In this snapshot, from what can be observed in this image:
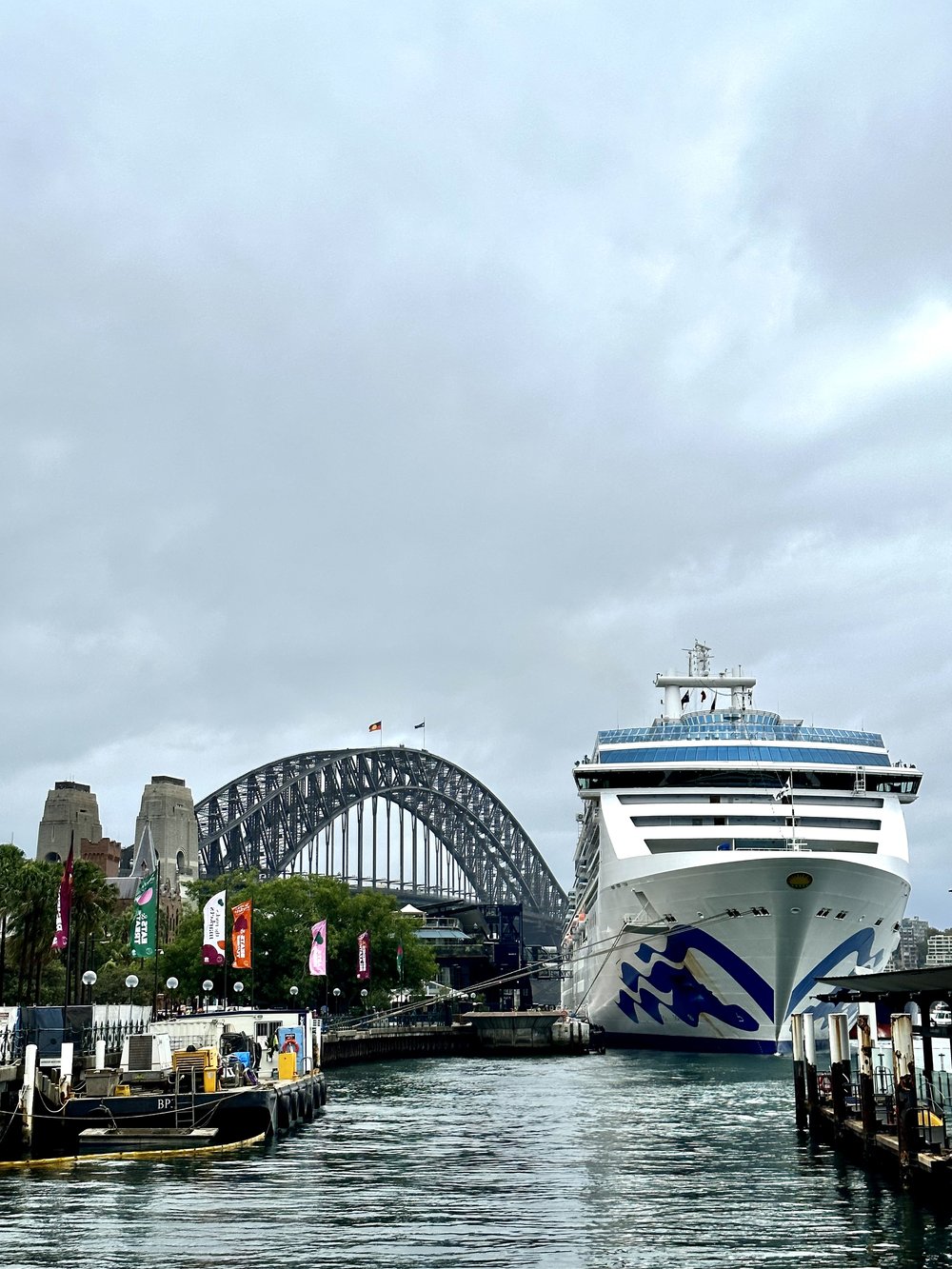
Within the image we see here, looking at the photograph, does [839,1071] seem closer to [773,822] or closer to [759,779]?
[773,822]

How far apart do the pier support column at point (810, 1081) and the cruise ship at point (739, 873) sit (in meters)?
20.4

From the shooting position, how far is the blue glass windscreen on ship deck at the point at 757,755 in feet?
263

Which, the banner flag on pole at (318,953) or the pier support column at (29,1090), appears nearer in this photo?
the pier support column at (29,1090)

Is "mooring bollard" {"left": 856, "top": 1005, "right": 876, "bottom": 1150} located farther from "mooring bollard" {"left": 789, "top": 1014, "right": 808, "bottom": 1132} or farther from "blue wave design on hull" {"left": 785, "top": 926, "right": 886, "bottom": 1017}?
"blue wave design on hull" {"left": 785, "top": 926, "right": 886, "bottom": 1017}

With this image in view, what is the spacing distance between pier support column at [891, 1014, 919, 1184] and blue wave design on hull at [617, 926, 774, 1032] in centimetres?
3727

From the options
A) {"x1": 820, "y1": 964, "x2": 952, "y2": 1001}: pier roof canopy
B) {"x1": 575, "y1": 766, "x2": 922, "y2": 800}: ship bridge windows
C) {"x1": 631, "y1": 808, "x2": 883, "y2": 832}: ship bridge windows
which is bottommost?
{"x1": 820, "y1": 964, "x2": 952, "y2": 1001}: pier roof canopy

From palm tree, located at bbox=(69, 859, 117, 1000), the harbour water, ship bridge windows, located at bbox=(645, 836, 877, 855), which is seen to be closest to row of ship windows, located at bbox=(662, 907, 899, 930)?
ship bridge windows, located at bbox=(645, 836, 877, 855)

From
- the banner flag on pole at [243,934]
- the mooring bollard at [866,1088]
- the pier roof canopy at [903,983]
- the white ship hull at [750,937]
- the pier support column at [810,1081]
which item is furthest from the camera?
the banner flag on pole at [243,934]

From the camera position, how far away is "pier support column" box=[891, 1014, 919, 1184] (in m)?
32.6

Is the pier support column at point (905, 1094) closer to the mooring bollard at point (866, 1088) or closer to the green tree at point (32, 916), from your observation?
the mooring bollard at point (866, 1088)

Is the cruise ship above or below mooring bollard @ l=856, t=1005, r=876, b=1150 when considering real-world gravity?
above

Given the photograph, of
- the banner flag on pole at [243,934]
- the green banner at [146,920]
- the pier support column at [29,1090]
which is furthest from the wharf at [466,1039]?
the pier support column at [29,1090]

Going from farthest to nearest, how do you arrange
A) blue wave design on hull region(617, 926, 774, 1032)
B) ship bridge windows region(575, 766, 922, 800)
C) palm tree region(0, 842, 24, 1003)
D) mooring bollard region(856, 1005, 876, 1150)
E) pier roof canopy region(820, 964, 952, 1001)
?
palm tree region(0, 842, 24, 1003), ship bridge windows region(575, 766, 922, 800), blue wave design on hull region(617, 926, 774, 1032), mooring bollard region(856, 1005, 876, 1150), pier roof canopy region(820, 964, 952, 1001)

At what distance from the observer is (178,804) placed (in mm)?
184500
